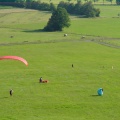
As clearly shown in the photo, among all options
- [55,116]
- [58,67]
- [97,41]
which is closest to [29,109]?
[55,116]

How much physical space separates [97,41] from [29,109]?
5711cm

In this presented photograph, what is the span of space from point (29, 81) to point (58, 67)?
1107cm

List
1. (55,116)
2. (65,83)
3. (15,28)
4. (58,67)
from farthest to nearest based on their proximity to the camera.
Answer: (15,28)
(58,67)
(65,83)
(55,116)

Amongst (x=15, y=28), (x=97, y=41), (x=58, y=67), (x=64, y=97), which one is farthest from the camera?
(x=15, y=28)

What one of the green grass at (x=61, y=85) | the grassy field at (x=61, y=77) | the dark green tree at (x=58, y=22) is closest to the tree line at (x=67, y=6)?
the dark green tree at (x=58, y=22)

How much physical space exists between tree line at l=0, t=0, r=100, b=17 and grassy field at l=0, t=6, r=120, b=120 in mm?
45336

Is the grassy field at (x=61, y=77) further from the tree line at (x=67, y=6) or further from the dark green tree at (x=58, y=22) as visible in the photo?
the tree line at (x=67, y=6)

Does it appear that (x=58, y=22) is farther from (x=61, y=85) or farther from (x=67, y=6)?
(x=61, y=85)

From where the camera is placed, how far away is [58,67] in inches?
2411

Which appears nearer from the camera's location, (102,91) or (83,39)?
(102,91)

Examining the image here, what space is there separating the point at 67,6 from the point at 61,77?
113m

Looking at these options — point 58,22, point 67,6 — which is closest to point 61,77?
point 58,22

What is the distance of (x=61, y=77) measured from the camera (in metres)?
53.7

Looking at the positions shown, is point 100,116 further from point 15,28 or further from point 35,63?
point 15,28
